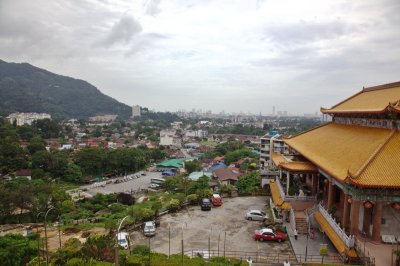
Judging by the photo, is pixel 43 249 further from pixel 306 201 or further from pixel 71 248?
pixel 306 201

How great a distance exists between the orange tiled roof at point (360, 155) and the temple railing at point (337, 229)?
2.97 meters

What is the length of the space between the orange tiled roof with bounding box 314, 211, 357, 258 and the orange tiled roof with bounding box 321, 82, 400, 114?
7735 mm

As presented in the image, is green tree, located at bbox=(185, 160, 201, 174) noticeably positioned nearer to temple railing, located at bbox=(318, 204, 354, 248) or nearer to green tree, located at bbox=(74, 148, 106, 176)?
green tree, located at bbox=(74, 148, 106, 176)

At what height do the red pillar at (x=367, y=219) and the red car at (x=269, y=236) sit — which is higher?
the red pillar at (x=367, y=219)

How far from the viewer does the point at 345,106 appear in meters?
31.0

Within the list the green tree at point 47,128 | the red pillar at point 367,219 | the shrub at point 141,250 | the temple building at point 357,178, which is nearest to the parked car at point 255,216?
the temple building at point 357,178

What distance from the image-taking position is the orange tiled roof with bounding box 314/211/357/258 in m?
16.8

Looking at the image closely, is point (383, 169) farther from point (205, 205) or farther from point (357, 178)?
point (205, 205)

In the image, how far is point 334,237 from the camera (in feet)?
61.2

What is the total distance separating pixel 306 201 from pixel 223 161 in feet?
186

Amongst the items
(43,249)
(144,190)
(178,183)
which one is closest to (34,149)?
(144,190)

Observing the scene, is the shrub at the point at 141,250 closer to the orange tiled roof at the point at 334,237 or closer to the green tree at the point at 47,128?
the orange tiled roof at the point at 334,237

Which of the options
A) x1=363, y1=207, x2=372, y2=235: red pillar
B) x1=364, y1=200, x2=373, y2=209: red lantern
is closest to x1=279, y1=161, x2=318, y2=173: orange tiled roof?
x1=363, y1=207, x2=372, y2=235: red pillar

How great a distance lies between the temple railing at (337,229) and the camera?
17.0 meters
